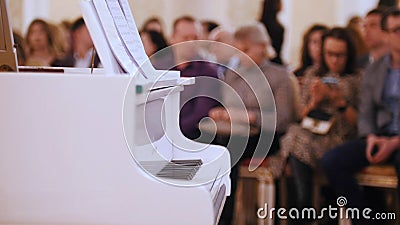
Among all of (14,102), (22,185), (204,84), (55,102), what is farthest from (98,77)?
A: (204,84)

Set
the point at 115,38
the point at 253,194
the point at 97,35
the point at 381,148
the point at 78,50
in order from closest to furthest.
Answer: the point at 97,35 < the point at 115,38 < the point at 381,148 < the point at 253,194 < the point at 78,50

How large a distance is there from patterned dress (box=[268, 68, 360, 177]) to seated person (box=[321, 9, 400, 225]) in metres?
0.08

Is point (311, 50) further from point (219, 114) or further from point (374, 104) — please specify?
point (219, 114)

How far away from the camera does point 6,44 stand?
1.92m

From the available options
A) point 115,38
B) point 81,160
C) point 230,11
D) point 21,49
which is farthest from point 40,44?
point 81,160

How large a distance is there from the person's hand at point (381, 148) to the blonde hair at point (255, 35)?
0.97 metres

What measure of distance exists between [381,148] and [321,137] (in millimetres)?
398

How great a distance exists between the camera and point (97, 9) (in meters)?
1.77

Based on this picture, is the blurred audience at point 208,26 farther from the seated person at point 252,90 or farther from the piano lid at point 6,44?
the piano lid at point 6,44

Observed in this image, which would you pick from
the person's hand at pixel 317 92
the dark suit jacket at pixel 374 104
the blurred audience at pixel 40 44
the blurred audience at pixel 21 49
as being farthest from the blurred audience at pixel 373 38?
the blurred audience at pixel 21 49

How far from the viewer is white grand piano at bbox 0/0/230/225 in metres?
1.69

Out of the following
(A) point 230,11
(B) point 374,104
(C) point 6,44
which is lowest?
(B) point 374,104

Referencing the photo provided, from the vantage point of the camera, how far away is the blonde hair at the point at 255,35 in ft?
13.9

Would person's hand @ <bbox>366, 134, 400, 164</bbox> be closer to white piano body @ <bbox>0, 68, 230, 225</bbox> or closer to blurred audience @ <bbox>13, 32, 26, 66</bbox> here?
white piano body @ <bbox>0, 68, 230, 225</bbox>
